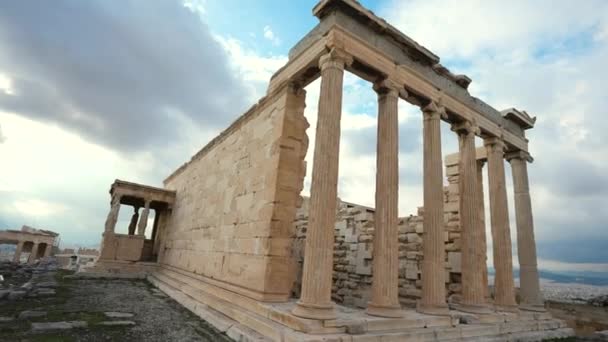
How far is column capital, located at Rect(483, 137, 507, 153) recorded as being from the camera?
11.1 metres

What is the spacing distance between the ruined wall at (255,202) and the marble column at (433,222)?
322 centimetres

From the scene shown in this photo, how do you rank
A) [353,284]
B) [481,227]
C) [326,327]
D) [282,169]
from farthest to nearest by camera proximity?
[353,284] → [481,227] → [282,169] → [326,327]

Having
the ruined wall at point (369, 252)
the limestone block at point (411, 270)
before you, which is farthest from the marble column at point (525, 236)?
the limestone block at point (411, 270)

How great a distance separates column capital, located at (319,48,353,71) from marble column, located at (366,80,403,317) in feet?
4.47

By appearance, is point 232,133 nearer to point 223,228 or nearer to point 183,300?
point 223,228

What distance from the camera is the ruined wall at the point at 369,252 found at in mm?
11109

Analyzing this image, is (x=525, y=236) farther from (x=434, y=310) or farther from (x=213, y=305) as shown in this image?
(x=213, y=305)

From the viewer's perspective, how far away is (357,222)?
12.6 meters

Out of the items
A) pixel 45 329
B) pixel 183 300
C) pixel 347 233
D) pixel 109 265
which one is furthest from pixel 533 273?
pixel 109 265

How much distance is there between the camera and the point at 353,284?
40.1ft

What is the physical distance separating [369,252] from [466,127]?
5.12 metres

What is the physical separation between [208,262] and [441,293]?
23.3 ft

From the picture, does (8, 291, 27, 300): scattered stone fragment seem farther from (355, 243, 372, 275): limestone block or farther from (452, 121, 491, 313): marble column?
(452, 121, 491, 313): marble column

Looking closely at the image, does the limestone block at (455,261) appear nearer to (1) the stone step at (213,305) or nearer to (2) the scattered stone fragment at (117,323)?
(1) the stone step at (213,305)
